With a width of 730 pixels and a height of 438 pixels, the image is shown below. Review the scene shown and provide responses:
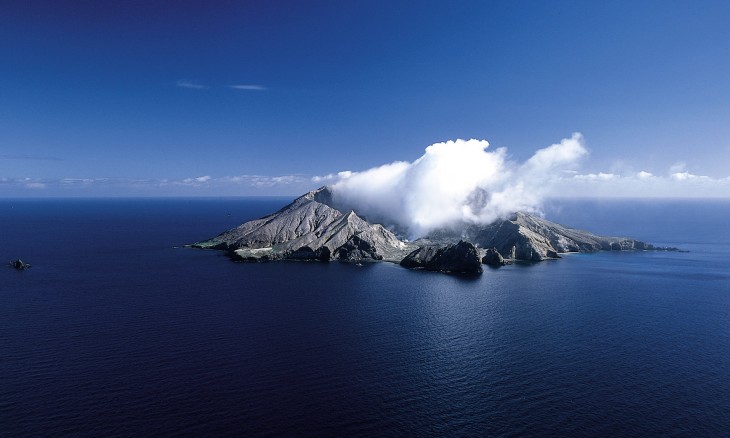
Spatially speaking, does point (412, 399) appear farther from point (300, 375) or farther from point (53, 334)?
point (53, 334)

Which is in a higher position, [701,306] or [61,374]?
[701,306]

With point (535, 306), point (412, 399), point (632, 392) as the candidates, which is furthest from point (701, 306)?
point (412, 399)

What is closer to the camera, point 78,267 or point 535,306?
point 535,306

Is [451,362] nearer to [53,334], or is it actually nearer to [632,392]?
[632,392]

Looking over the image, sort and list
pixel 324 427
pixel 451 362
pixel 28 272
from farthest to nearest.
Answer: pixel 28 272 → pixel 451 362 → pixel 324 427

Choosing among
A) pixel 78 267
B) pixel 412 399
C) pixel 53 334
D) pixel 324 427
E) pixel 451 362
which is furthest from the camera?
pixel 78 267

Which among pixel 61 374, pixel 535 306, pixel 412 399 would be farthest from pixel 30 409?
pixel 535 306
